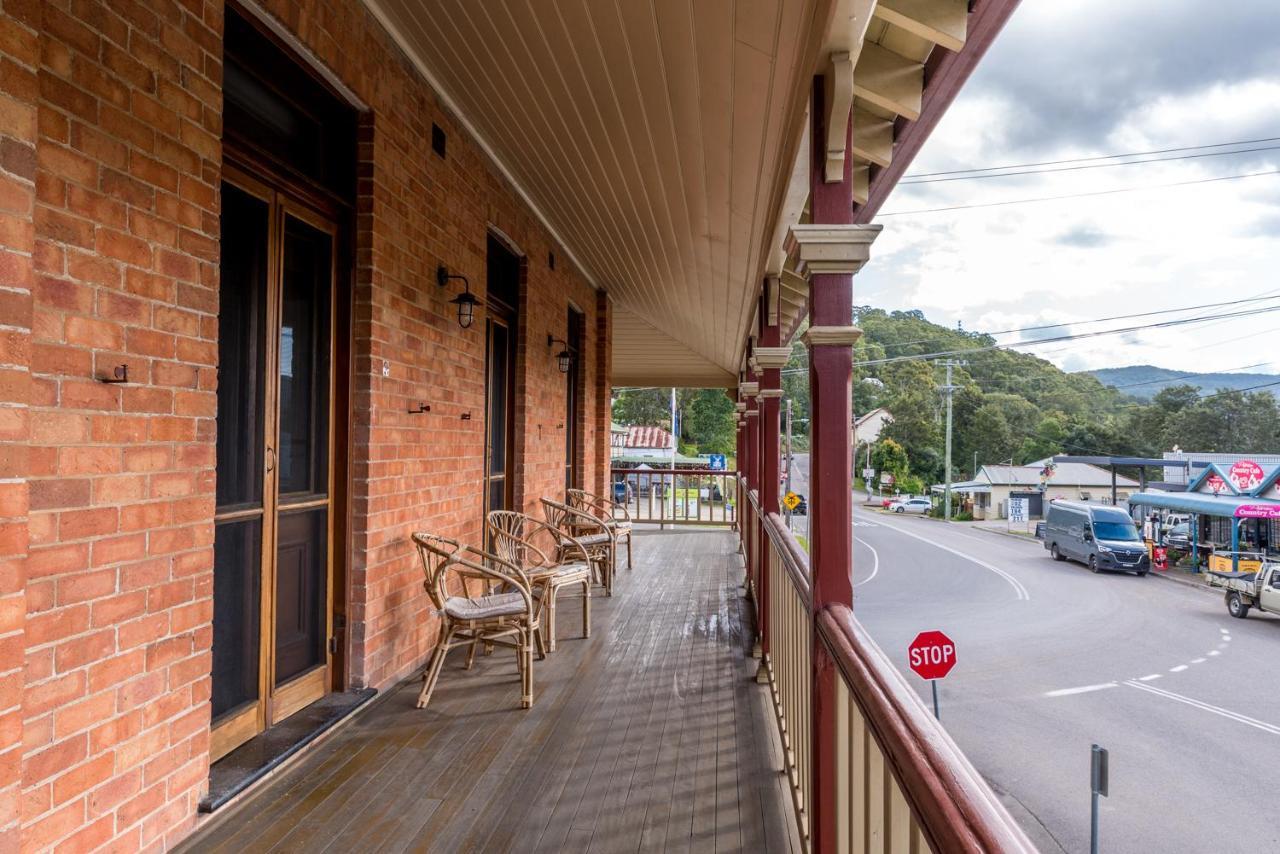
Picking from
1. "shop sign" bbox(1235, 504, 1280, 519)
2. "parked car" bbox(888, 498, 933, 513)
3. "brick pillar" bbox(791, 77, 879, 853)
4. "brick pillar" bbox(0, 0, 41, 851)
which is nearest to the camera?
"brick pillar" bbox(0, 0, 41, 851)

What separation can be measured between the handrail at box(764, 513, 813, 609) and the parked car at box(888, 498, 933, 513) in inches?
1696

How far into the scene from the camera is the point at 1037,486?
39.9 meters

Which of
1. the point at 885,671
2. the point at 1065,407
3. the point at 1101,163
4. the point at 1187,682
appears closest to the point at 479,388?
the point at 885,671

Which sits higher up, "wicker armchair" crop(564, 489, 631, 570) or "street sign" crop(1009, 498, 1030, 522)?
"wicker armchair" crop(564, 489, 631, 570)

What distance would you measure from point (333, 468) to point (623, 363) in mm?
9757

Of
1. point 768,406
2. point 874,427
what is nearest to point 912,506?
point 874,427

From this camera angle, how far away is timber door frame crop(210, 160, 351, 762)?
2.33 m

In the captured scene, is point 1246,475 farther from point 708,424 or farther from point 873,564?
point 708,424

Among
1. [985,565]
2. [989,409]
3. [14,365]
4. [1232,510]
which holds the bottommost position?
[985,565]

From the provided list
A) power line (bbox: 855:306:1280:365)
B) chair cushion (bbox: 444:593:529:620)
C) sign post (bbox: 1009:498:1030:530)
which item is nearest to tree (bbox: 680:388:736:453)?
power line (bbox: 855:306:1280:365)

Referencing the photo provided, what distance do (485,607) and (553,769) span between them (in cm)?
86

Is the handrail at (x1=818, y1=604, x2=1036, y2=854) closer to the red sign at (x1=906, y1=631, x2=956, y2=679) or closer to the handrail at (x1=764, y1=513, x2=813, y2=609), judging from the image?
the handrail at (x1=764, y1=513, x2=813, y2=609)

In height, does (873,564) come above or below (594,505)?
below

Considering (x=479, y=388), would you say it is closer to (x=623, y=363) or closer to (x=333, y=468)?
(x=333, y=468)
